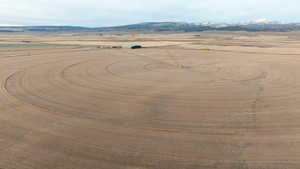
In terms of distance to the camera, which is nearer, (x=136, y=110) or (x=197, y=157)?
(x=197, y=157)

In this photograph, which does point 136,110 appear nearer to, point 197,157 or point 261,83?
point 197,157

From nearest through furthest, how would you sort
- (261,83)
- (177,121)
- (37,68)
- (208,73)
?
1. (177,121)
2. (261,83)
3. (208,73)
4. (37,68)

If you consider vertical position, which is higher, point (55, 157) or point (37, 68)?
point (37, 68)

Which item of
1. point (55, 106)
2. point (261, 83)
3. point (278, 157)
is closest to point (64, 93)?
point (55, 106)

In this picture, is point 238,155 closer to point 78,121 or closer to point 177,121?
point 177,121

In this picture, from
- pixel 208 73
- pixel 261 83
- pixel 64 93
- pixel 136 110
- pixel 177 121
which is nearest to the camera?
pixel 177 121

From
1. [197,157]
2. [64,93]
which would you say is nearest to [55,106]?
[64,93]
